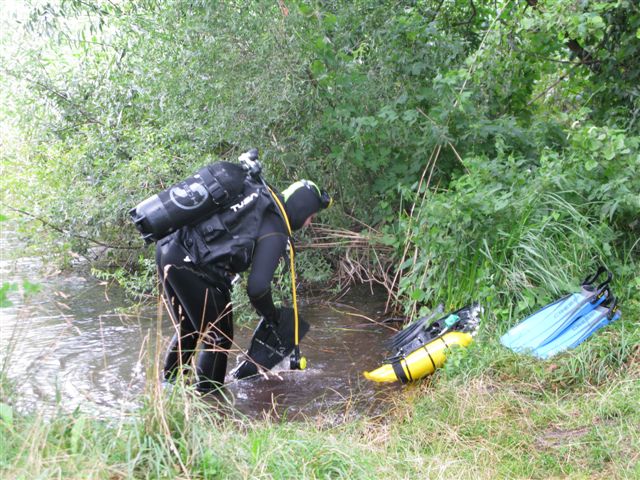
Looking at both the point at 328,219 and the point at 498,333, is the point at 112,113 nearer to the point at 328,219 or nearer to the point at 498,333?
the point at 328,219

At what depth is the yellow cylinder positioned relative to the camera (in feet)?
16.7

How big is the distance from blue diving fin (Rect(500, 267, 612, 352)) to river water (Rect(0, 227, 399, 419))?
90 cm

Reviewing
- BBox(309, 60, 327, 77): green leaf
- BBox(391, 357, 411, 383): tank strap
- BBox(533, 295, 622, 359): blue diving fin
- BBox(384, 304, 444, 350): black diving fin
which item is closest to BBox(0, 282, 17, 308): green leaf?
BBox(391, 357, 411, 383): tank strap

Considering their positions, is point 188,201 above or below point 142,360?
above

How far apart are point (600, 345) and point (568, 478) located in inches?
55.2

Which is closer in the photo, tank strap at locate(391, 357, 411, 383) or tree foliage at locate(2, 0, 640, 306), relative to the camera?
tank strap at locate(391, 357, 411, 383)

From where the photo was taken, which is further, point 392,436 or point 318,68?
point 318,68

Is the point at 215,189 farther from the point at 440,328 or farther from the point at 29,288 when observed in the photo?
the point at 440,328

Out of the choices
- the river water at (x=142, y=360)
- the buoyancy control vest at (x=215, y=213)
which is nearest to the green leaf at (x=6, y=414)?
the river water at (x=142, y=360)

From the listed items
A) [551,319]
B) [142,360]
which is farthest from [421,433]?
[142,360]

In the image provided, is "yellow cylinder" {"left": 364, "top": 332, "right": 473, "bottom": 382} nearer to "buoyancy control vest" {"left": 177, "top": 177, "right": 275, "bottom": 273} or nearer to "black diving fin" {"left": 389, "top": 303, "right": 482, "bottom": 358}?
"black diving fin" {"left": 389, "top": 303, "right": 482, "bottom": 358}

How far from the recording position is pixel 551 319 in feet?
16.2

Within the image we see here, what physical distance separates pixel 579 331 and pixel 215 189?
2456 mm

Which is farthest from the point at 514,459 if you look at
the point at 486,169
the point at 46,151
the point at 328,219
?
the point at 46,151
